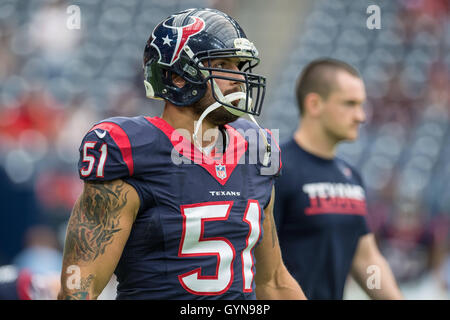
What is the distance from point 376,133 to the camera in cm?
888

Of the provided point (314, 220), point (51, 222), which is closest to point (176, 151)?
point (314, 220)

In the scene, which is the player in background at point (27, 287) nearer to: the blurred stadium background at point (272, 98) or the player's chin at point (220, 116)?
the player's chin at point (220, 116)

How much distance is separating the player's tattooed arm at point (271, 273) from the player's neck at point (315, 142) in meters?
1.37

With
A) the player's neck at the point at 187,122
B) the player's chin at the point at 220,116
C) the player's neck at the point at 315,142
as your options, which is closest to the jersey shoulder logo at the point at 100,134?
the player's neck at the point at 187,122

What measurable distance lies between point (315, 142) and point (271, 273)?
1473 millimetres

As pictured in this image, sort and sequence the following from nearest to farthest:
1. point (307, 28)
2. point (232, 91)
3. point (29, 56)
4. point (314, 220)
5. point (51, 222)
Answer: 1. point (232, 91)
2. point (314, 220)
3. point (51, 222)
4. point (29, 56)
5. point (307, 28)

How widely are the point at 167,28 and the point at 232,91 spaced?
336 mm

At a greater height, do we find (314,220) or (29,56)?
(29,56)

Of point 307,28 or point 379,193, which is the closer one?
point 379,193

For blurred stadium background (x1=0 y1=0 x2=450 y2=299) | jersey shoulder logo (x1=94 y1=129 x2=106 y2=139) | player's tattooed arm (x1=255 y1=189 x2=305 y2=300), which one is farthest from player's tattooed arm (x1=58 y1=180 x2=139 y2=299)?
blurred stadium background (x1=0 y1=0 x2=450 y2=299)

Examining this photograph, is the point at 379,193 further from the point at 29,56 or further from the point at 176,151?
the point at 176,151

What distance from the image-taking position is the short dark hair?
4211mm

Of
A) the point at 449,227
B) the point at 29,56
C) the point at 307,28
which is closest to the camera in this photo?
the point at 449,227

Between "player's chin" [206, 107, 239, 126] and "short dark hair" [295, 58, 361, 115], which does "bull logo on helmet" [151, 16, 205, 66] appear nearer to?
"player's chin" [206, 107, 239, 126]
